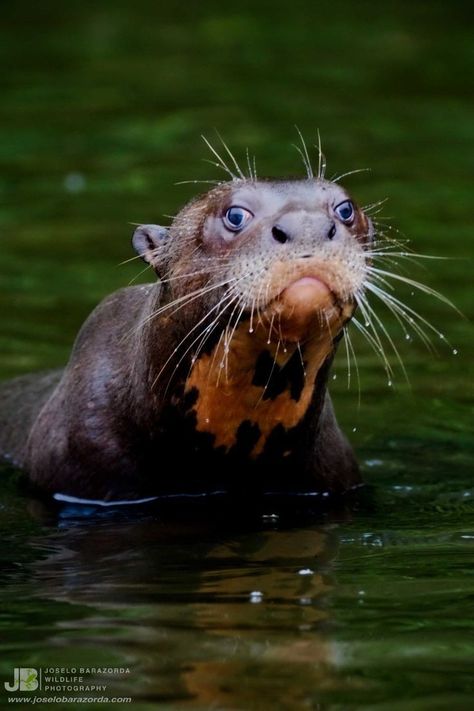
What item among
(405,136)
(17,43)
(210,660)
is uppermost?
(17,43)

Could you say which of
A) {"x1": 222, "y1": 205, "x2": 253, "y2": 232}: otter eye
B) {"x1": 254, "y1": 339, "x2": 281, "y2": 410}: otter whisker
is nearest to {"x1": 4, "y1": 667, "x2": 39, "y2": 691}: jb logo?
{"x1": 254, "y1": 339, "x2": 281, "y2": 410}: otter whisker

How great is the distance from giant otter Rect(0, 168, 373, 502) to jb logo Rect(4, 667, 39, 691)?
1815 mm

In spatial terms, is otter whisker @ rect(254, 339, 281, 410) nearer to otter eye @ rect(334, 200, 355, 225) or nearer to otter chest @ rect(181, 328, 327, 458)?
otter chest @ rect(181, 328, 327, 458)

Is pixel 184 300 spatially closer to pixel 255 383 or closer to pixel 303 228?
pixel 255 383

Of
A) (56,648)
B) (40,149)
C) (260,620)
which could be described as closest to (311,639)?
(260,620)

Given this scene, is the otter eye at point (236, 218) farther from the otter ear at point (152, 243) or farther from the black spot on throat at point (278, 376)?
the otter ear at point (152, 243)

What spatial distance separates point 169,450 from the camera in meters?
8.69

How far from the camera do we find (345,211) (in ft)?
26.0

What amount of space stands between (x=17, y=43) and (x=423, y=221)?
7598 millimetres

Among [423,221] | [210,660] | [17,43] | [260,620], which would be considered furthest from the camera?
[17,43]

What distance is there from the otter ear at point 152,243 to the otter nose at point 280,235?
1.21 meters

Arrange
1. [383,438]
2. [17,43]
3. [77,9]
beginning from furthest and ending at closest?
1. [77,9]
2. [17,43]
3. [383,438]

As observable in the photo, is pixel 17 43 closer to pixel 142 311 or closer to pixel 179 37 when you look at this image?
pixel 179 37

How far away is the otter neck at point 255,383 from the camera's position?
8.00 metres
